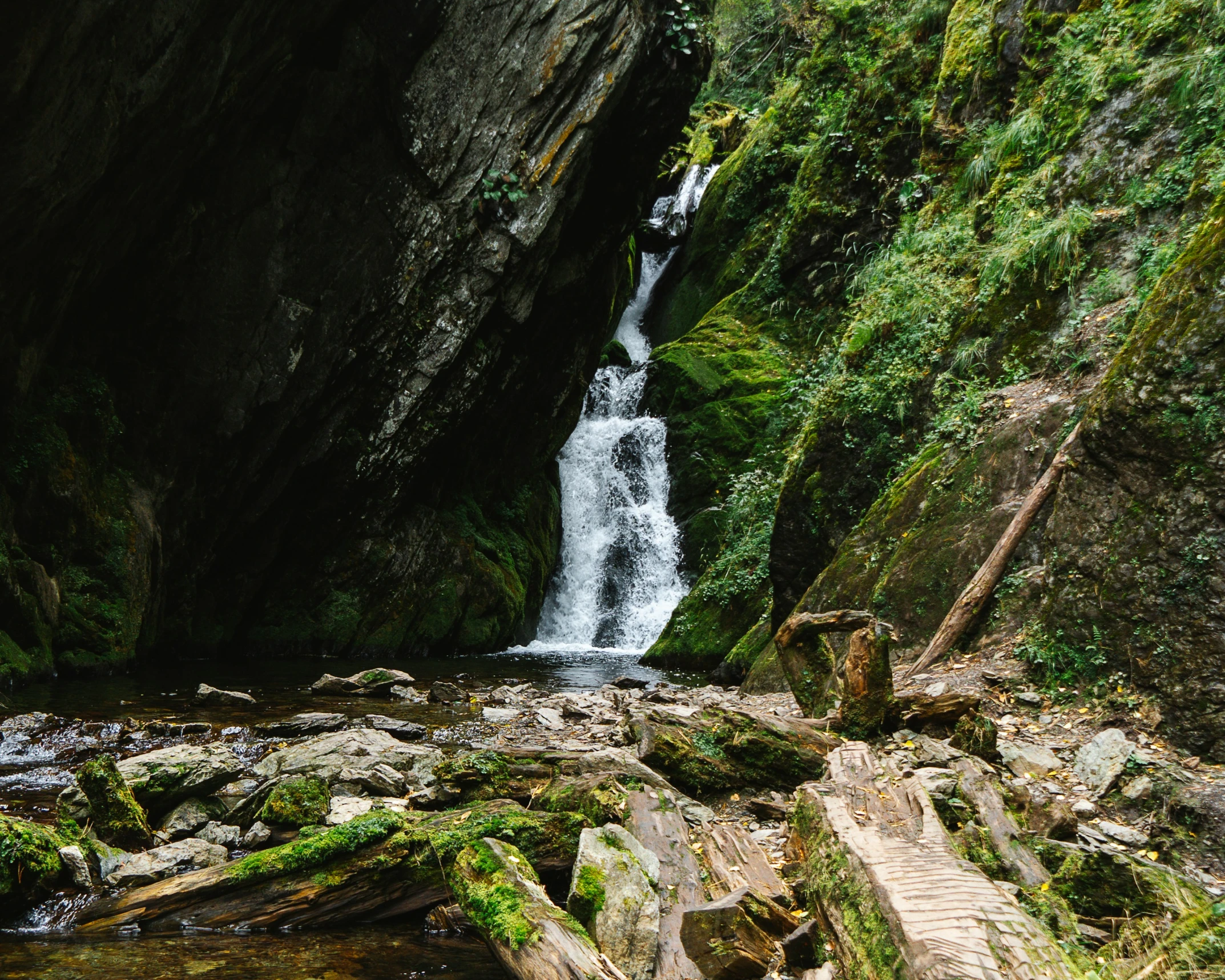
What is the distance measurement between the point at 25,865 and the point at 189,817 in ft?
3.21

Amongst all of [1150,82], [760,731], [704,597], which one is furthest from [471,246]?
[760,731]

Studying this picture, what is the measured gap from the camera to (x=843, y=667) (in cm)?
477

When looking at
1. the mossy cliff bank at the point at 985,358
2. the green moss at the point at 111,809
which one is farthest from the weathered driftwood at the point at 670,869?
the mossy cliff bank at the point at 985,358

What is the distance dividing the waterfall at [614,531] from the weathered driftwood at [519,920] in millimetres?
14183

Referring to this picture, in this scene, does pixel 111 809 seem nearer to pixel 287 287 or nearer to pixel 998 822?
pixel 998 822

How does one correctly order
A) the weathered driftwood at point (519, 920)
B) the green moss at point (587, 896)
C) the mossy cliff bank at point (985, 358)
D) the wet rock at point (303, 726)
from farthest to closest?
1. the wet rock at point (303, 726)
2. the mossy cliff bank at point (985, 358)
3. the green moss at point (587, 896)
4. the weathered driftwood at point (519, 920)

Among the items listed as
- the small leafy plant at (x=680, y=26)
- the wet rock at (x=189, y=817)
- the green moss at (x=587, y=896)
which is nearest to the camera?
the green moss at (x=587, y=896)

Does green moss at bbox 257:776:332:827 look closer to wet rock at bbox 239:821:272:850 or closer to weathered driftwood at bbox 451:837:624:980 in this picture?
wet rock at bbox 239:821:272:850

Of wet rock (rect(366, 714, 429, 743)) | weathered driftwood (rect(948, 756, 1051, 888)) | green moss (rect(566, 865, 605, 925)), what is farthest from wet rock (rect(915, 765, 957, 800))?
wet rock (rect(366, 714, 429, 743))

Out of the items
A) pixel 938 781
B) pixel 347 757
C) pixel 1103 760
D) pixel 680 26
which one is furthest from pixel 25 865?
pixel 680 26

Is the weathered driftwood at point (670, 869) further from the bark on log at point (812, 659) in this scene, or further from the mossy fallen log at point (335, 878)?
the bark on log at point (812, 659)

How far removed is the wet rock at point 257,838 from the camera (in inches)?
142

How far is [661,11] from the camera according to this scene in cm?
1317

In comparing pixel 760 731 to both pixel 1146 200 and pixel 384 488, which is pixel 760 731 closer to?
pixel 1146 200
